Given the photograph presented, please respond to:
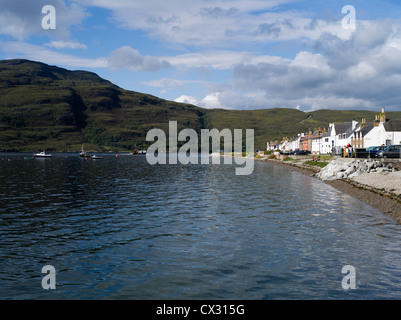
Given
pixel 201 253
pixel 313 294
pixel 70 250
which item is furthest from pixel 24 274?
pixel 313 294

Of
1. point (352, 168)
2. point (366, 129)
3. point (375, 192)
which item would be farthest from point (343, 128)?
point (375, 192)

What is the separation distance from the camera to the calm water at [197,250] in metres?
13.9

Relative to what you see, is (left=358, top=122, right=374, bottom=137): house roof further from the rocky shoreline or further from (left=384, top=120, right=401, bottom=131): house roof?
the rocky shoreline

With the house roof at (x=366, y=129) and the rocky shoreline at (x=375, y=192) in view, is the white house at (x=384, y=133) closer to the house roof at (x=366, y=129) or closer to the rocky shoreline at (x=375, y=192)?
the house roof at (x=366, y=129)

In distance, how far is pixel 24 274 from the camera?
15273mm

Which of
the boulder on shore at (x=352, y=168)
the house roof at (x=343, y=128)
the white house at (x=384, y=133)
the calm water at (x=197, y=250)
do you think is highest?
the house roof at (x=343, y=128)

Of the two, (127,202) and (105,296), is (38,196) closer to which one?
(127,202)

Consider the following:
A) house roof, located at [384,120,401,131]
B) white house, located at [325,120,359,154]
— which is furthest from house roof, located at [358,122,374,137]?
white house, located at [325,120,359,154]

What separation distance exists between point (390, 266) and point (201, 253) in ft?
29.5

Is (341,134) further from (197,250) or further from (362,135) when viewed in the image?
(197,250)

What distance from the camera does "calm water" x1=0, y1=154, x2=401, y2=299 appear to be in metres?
13.9

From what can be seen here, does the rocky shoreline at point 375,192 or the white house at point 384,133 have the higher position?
the white house at point 384,133

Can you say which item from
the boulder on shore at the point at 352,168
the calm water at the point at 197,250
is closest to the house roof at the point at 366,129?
the boulder on shore at the point at 352,168

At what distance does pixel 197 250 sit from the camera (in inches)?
746
